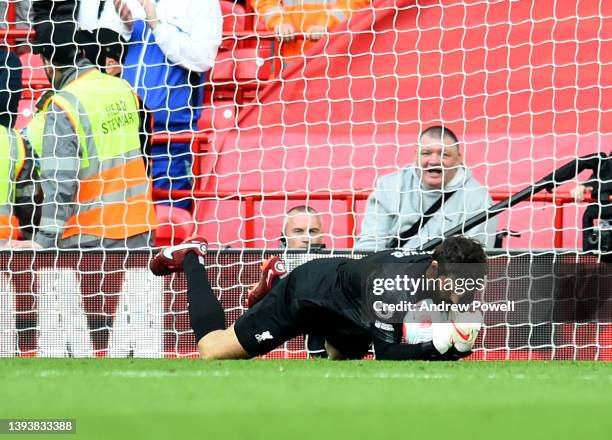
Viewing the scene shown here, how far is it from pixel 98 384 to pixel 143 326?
2.10 m

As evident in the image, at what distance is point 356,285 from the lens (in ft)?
16.6

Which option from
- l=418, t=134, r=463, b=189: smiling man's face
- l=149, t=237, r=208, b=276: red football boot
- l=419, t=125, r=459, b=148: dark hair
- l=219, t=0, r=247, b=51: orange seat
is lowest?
l=149, t=237, r=208, b=276: red football boot

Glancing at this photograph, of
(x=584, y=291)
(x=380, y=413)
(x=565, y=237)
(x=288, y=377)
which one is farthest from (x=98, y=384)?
(x=565, y=237)

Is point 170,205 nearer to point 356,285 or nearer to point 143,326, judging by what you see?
point 143,326

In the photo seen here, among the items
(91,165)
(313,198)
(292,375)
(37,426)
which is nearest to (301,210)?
(313,198)

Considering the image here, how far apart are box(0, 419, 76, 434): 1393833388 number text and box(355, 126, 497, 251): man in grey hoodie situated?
9.90 feet

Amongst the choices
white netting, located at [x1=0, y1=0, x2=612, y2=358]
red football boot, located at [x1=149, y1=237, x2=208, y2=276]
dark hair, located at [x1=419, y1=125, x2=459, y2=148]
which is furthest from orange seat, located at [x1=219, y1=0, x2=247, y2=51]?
red football boot, located at [x1=149, y1=237, x2=208, y2=276]

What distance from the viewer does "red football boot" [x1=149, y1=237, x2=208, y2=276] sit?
5.82 meters

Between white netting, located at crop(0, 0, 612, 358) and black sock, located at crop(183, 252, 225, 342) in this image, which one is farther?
white netting, located at crop(0, 0, 612, 358)

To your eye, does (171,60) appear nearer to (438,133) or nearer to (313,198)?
(313,198)

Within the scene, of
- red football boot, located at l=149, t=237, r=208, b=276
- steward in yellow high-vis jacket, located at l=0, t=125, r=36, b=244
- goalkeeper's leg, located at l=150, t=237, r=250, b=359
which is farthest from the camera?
steward in yellow high-vis jacket, located at l=0, t=125, r=36, b=244

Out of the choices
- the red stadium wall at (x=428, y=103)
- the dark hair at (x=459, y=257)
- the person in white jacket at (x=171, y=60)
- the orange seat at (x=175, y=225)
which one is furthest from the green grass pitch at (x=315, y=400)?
Result: the person in white jacket at (x=171, y=60)

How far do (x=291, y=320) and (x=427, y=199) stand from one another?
1.53 metres

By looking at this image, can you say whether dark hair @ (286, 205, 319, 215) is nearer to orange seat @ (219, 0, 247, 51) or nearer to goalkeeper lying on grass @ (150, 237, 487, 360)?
goalkeeper lying on grass @ (150, 237, 487, 360)
